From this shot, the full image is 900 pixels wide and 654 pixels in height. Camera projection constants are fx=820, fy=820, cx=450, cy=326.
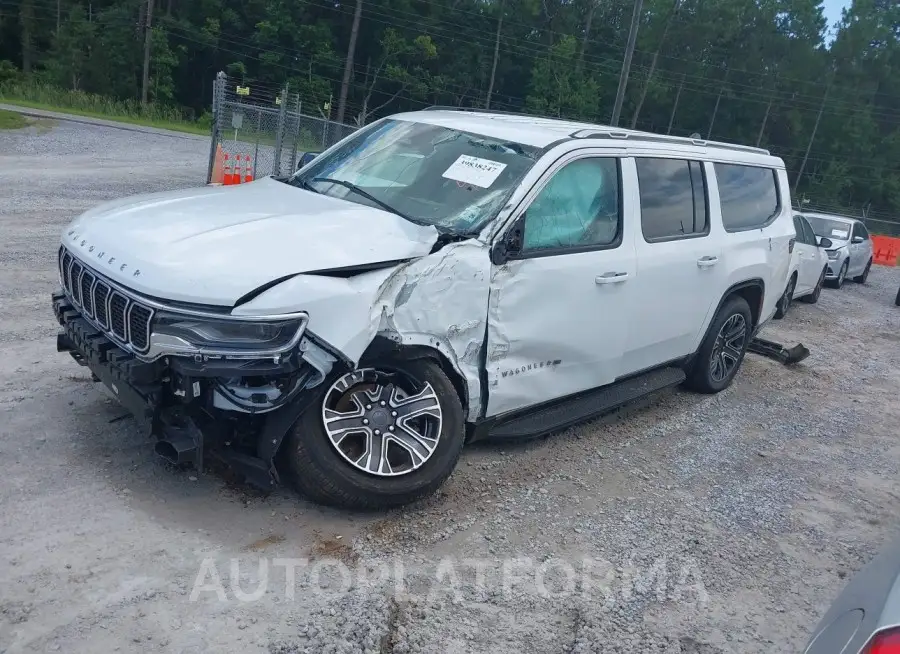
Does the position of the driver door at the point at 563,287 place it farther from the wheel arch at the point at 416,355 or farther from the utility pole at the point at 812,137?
the utility pole at the point at 812,137

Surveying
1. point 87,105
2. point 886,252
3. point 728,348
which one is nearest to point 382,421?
point 728,348

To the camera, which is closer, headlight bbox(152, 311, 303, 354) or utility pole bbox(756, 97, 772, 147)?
headlight bbox(152, 311, 303, 354)

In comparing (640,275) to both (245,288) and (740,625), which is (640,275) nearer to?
(740,625)

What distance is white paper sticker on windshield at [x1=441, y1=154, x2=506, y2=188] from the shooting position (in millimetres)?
4699

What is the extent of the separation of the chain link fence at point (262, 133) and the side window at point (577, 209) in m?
11.2

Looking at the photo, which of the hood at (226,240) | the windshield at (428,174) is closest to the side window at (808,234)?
the windshield at (428,174)

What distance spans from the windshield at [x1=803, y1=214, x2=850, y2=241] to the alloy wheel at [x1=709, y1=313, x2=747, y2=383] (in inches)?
457

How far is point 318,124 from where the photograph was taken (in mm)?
17438

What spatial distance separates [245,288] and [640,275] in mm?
2739

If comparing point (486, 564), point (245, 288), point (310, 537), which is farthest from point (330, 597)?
point (245, 288)

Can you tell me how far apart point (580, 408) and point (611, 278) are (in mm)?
853

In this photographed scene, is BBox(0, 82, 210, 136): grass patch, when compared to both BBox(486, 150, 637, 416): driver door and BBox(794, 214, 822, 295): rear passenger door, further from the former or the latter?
BBox(486, 150, 637, 416): driver door

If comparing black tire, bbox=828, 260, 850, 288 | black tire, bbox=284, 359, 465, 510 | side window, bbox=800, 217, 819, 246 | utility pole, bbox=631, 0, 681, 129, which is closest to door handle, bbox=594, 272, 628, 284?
black tire, bbox=284, 359, 465, 510

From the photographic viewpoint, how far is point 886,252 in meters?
27.1
